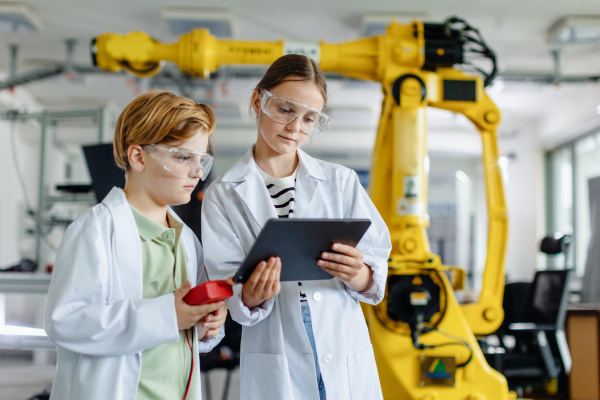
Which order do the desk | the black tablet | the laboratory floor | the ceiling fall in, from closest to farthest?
the black tablet, the laboratory floor, the desk, the ceiling

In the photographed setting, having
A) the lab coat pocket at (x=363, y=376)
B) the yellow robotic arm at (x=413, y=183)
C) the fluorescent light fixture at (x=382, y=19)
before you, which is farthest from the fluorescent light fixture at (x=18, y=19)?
the lab coat pocket at (x=363, y=376)

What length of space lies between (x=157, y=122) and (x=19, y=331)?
142 centimetres

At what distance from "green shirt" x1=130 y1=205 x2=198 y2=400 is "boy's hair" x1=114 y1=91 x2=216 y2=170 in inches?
6.9

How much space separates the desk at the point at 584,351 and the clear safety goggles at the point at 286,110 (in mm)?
3571

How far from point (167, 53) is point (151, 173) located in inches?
68.3

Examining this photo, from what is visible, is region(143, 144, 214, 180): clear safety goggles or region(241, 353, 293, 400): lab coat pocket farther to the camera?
region(241, 353, 293, 400): lab coat pocket

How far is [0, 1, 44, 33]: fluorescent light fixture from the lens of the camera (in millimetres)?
4918

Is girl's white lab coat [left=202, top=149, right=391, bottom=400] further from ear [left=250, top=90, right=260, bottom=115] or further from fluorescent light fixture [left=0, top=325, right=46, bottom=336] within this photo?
fluorescent light fixture [left=0, top=325, right=46, bottom=336]

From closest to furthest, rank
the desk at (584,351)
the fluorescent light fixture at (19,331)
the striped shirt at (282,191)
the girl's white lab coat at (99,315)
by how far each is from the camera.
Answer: the girl's white lab coat at (99,315), the striped shirt at (282,191), the fluorescent light fixture at (19,331), the desk at (584,351)

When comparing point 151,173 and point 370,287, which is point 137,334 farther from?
point 370,287

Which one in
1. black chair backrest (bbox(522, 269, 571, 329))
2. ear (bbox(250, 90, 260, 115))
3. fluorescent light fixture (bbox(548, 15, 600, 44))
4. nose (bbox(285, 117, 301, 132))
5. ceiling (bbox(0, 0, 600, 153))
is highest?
ceiling (bbox(0, 0, 600, 153))

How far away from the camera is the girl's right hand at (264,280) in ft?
3.73

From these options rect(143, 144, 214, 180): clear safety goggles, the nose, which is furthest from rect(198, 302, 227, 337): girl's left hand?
the nose

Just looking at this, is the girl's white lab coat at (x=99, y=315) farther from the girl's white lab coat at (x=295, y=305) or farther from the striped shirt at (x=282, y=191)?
the striped shirt at (x=282, y=191)
